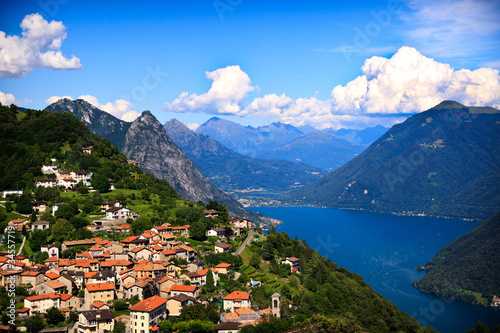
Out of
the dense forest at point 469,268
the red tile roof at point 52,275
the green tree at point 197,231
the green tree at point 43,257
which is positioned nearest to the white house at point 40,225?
the green tree at point 43,257

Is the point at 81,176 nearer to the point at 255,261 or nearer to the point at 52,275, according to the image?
the point at 52,275

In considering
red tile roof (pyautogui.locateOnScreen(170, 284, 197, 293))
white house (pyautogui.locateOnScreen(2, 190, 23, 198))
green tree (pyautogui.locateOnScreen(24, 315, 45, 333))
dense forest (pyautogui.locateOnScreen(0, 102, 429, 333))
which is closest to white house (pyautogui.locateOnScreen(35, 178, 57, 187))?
dense forest (pyautogui.locateOnScreen(0, 102, 429, 333))

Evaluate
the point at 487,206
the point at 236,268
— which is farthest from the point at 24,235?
the point at 487,206

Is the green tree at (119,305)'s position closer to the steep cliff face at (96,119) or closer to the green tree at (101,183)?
the green tree at (101,183)

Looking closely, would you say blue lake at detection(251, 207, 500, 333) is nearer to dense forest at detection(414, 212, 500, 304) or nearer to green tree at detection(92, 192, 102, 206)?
dense forest at detection(414, 212, 500, 304)

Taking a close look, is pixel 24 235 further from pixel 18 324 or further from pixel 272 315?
pixel 272 315
